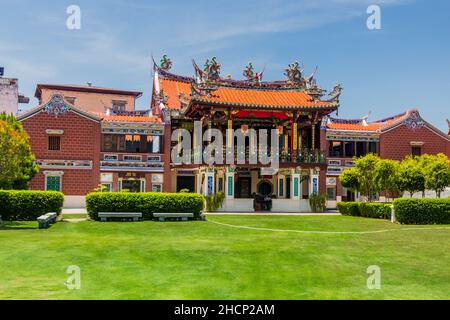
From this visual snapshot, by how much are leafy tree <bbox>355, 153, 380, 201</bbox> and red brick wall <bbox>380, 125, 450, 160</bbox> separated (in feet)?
35.3

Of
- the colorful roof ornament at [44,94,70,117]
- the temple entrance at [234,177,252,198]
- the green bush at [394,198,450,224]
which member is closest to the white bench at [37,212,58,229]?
the colorful roof ornament at [44,94,70,117]

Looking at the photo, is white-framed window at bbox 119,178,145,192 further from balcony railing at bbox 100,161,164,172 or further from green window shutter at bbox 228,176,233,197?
green window shutter at bbox 228,176,233,197

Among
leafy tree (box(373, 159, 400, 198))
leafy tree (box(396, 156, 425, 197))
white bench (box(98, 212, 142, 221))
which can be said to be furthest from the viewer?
leafy tree (box(373, 159, 400, 198))

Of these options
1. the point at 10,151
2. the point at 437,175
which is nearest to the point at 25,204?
the point at 10,151

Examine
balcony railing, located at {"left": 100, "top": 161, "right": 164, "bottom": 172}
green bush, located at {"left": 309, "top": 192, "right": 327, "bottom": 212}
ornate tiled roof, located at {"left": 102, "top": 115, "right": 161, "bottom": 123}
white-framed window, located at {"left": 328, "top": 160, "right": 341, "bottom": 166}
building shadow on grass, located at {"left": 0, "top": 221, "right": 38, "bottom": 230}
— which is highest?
ornate tiled roof, located at {"left": 102, "top": 115, "right": 161, "bottom": 123}

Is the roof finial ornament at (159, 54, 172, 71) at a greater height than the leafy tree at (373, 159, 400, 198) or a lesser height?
greater

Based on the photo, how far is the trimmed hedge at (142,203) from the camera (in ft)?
71.2

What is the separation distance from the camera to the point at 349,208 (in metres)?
28.1

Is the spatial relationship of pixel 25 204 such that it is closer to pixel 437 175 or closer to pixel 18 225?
pixel 18 225

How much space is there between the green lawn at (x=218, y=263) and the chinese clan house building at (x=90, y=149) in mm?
15037

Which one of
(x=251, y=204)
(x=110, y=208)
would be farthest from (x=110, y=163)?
(x=110, y=208)

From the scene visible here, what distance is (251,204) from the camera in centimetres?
2972

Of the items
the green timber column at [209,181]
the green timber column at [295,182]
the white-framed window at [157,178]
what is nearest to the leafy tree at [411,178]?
the green timber column at [295,182]

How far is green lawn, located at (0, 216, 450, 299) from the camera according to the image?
9.16 meters
